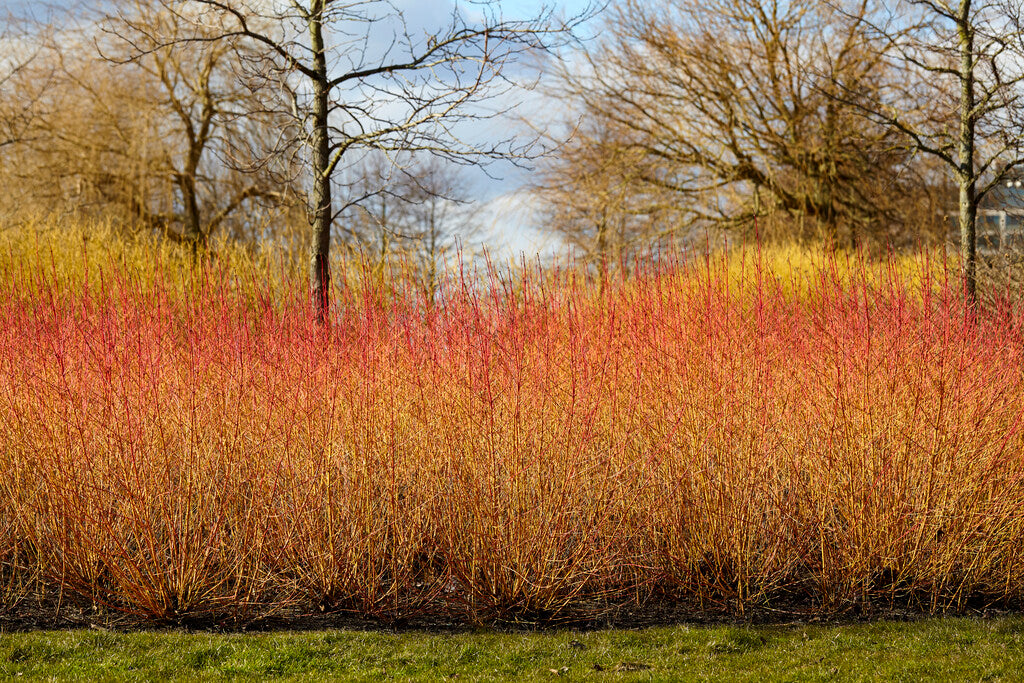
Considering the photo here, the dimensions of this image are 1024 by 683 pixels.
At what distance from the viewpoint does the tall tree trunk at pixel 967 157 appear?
25.5 feet

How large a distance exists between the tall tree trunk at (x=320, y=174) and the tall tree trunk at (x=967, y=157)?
549 centimetres

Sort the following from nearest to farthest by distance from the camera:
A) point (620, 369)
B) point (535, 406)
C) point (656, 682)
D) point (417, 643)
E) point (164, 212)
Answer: point (656, 682)
point (417, 643)
point (535, 406)
point (620, 369)
point (164, 212)

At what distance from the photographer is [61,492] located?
4.89m

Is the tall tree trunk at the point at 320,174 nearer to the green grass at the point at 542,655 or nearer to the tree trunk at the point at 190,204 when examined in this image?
the green grass at the point at 542,655

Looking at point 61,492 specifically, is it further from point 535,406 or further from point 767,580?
point 767,580

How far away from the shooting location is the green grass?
4023mm

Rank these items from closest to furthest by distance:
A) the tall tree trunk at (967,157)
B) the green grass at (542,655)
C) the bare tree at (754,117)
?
the green grass at (542,655) < the tall tree trunk at (967,157) < the bare tree at (754,117)

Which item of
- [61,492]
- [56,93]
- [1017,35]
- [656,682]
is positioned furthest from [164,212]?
[656,682]

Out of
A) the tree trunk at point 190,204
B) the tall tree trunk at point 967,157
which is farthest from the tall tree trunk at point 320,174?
the tree trunk at point 190,204

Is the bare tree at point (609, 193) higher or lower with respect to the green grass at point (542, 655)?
higher

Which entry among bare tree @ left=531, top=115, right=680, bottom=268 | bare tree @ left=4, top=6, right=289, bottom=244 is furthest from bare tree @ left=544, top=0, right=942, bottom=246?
bare tree @ left=4, top=6, right=289, bottom=244

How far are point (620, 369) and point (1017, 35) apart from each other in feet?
14.9

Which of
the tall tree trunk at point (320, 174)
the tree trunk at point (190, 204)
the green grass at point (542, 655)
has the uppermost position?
the tree trunk at point (190, 204)

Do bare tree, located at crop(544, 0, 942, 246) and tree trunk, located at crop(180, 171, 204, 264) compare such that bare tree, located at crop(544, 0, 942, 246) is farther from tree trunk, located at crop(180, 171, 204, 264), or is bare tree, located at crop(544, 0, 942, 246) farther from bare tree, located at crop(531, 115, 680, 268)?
tree trunk, located at crop(180, 171, 204, 264)
